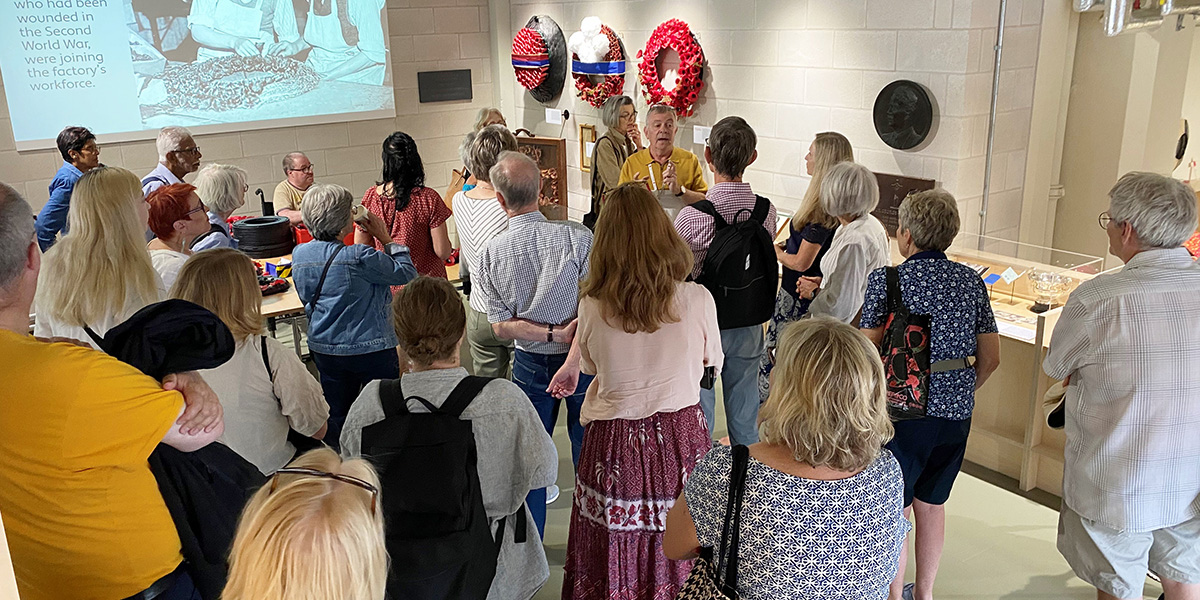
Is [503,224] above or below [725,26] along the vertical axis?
below

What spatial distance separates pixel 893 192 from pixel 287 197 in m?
3.53

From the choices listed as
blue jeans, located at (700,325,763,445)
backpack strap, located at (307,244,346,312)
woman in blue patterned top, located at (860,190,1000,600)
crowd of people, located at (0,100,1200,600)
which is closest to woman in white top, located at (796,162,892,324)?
crowd of people, located at (0,100,1200,600)

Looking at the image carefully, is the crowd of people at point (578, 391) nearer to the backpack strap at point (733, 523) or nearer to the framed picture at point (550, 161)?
the backpack strap at point (733, 523)

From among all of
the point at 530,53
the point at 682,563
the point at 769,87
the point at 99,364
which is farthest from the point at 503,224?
the point at 530,53

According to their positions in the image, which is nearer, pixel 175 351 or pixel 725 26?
pixel 175 351

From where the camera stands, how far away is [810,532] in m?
1.57

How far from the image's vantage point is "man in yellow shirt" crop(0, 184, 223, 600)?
1.32 meters

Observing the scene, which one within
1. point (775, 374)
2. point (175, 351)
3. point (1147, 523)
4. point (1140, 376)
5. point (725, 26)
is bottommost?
point (1147, 523)

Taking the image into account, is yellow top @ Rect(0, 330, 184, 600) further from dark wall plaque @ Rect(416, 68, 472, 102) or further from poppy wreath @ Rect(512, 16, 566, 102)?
dark wall plaque @ Rect(416, 68, 472, 102)

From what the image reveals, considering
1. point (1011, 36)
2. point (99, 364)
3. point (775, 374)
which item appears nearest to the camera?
point (99, 364)

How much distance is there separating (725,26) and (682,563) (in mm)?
4148

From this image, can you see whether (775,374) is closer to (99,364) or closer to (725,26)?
(99,364)

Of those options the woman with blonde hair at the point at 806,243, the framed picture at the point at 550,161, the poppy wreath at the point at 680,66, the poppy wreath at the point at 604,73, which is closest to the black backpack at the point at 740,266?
the woman with blonde hair at the point at 806,243

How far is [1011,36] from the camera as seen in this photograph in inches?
173
